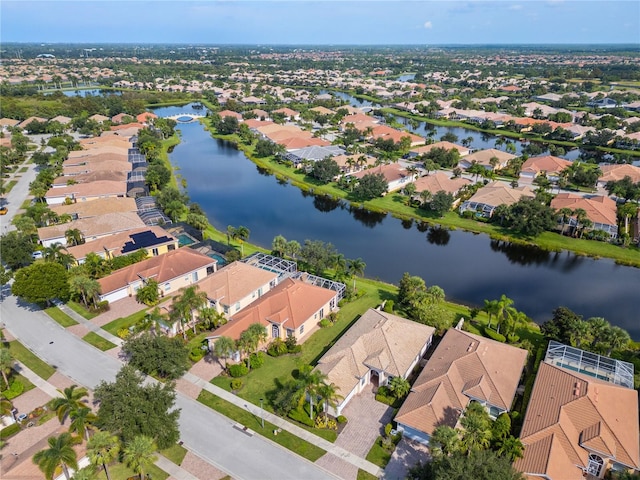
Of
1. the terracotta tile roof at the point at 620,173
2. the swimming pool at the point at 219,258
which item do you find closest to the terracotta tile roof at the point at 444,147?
the terracotta tile roof at the point at 620,173

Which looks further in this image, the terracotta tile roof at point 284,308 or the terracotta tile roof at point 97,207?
the terracotta tile roof at point 97,207

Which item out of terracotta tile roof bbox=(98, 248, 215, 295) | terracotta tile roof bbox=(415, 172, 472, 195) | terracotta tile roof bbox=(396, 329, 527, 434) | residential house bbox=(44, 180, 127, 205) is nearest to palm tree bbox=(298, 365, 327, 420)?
terracotta tile roof bbox=(396, 329, 527, 434)

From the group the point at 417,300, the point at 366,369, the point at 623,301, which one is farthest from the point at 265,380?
the point at 623,301

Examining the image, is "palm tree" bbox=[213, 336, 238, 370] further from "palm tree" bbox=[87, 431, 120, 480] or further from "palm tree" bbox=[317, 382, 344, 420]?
"palm tree" bbox=[87, 431, 120, 480]

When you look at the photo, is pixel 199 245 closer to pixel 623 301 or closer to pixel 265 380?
pixel 265 380

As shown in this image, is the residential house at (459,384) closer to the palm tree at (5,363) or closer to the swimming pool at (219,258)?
the swimming pool at (219,258)
